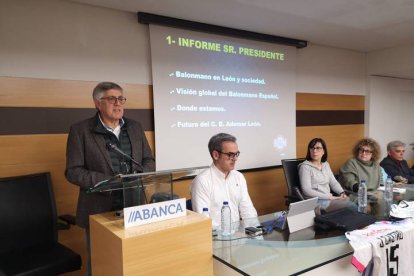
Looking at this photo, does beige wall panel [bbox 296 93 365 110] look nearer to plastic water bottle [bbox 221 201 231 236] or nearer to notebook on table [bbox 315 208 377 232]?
notebook on table [bbox 315 208 377 232]

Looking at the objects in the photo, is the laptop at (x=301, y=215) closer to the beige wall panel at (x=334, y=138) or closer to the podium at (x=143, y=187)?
the podium at (x=143, y=187)

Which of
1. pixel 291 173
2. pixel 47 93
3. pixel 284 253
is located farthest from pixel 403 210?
pixel 47 93

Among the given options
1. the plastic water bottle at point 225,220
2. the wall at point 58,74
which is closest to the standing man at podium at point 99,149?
the plastic water bottle at point 225,220

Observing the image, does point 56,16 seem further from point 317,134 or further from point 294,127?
point 317,134

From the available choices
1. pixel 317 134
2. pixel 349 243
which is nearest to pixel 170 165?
pixel 349 243

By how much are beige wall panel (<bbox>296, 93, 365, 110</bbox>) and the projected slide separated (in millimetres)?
233

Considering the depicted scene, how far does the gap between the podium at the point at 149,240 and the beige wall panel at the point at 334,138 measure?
3.06 metres

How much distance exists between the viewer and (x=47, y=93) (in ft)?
8.15

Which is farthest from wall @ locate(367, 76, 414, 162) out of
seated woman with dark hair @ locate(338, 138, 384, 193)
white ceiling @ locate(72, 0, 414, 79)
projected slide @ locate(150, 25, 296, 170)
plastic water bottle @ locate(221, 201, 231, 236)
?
plastic water bottle @ locate(221, 201, 231, 236)

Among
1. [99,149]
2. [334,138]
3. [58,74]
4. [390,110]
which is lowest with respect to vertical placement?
[334,138]

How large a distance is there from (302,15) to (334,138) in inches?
84.7

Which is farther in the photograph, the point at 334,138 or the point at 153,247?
the point at 334,138

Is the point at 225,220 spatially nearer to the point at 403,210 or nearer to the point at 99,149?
the point at 99,149

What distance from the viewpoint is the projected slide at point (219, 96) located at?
3006 mm
